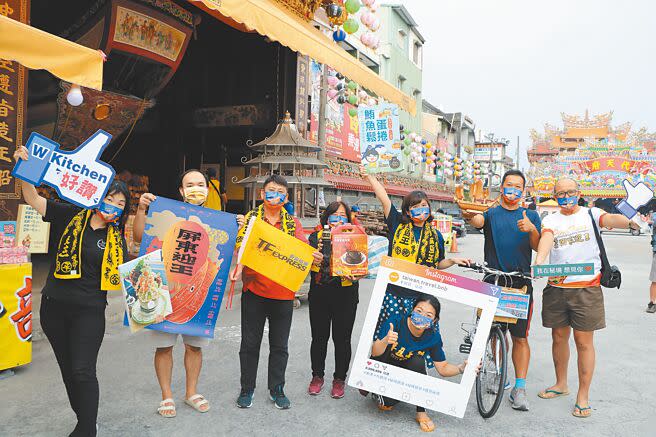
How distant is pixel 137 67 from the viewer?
372 inches

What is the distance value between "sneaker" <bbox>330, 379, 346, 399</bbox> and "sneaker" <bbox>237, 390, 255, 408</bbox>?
0.68m

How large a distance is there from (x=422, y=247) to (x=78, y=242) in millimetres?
2437

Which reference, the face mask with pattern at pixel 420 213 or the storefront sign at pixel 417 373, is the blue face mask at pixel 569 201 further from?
the face mask with pattern at pixel 420 213

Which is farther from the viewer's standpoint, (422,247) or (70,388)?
(422,247)

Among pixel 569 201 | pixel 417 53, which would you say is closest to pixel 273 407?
pixel 569 201

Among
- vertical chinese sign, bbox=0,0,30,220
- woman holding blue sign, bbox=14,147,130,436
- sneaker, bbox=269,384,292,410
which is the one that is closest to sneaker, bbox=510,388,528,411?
sneaker, bbox=269,384,292,410

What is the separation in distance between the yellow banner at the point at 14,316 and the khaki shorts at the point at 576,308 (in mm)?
4544

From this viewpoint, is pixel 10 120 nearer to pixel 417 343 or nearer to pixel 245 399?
pixel 245 399

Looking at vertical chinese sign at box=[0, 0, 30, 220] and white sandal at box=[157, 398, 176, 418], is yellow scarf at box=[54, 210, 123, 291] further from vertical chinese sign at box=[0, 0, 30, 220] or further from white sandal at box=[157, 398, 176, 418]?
vertical chinese sign at box=[0, 0, 30, 220]

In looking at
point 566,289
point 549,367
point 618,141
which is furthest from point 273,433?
point 618,141

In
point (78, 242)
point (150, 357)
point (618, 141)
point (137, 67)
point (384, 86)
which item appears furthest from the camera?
point (618, 141)

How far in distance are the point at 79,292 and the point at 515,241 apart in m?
3.23

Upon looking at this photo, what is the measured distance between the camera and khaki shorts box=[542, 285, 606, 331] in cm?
379

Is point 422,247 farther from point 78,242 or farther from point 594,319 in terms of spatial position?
point 78,242
